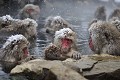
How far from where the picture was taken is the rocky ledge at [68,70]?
546cm

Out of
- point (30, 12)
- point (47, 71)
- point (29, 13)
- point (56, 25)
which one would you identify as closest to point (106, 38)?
point (47, 71)

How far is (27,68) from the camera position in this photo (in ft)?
20.2

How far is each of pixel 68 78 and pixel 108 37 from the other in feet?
8.71

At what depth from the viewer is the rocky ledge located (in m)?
5.46

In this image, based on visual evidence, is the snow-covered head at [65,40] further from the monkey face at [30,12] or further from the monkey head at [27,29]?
the monkey face at [30,12]

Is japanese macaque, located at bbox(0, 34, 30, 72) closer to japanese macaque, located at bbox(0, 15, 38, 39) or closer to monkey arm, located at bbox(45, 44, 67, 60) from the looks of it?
monkey arm, located at bbox(45, 44, 67, 60)

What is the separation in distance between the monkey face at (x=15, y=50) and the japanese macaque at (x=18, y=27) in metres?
3.08

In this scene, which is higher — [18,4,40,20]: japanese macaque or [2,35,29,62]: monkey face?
[18,4,40,20]: japanese macaque

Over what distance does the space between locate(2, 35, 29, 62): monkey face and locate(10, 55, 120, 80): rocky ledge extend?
1.06 m

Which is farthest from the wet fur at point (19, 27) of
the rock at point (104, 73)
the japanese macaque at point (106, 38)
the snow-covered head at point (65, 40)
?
the rock at point (104, 73)

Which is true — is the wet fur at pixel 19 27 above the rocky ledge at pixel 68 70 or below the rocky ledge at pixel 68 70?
above

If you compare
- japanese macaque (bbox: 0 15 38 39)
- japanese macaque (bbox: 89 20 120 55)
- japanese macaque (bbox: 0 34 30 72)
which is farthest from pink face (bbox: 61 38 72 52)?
japanese macaque (bbox: 0 15 38 39)

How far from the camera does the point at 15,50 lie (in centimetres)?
735

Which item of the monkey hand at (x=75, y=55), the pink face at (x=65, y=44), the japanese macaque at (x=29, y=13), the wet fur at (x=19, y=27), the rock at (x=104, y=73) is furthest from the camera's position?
the japanese macaque at (x=29, y=13)
